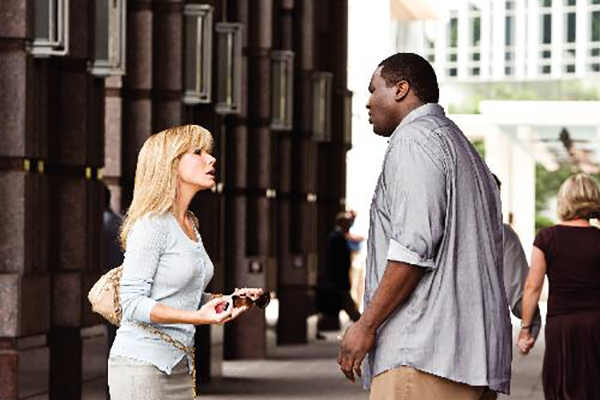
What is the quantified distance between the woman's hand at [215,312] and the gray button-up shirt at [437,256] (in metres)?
0.58

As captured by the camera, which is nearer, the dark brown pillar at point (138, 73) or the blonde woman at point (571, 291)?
the blonde woman at point (571, 291)

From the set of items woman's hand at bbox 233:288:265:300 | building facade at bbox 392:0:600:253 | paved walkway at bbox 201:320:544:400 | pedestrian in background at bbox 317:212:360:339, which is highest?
building facade at bbox 392:0:600:253

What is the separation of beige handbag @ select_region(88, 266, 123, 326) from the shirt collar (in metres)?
1.23

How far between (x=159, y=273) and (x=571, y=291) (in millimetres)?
3707

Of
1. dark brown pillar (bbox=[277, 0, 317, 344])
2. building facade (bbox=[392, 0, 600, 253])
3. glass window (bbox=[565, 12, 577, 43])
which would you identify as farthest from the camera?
glass window (bbox=[565, 12, 577, 43])

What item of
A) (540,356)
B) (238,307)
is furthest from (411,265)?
(540,356)

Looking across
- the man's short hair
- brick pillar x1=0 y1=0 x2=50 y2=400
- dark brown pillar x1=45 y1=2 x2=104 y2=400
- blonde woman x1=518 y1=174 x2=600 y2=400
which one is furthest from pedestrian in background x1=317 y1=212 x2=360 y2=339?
the man's short hair

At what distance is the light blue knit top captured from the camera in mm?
6625

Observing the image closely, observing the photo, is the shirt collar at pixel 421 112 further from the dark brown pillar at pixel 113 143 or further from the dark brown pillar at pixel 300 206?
the dark brown pillar at pixel 300 206

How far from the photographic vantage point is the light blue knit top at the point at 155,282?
6.62 metres

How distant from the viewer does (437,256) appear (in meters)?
6.04

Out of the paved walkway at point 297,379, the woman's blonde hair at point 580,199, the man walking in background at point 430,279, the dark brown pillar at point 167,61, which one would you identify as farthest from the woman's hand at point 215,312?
the paved walkway at point 297,379

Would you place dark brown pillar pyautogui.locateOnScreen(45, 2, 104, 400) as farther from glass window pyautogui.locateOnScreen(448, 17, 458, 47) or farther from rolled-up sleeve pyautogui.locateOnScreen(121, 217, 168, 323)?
glass window pyautogui.locateOnScreen(448, 17, 458, 47)

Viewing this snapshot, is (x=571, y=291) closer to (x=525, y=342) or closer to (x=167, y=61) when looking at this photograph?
(x=525, y=342)
